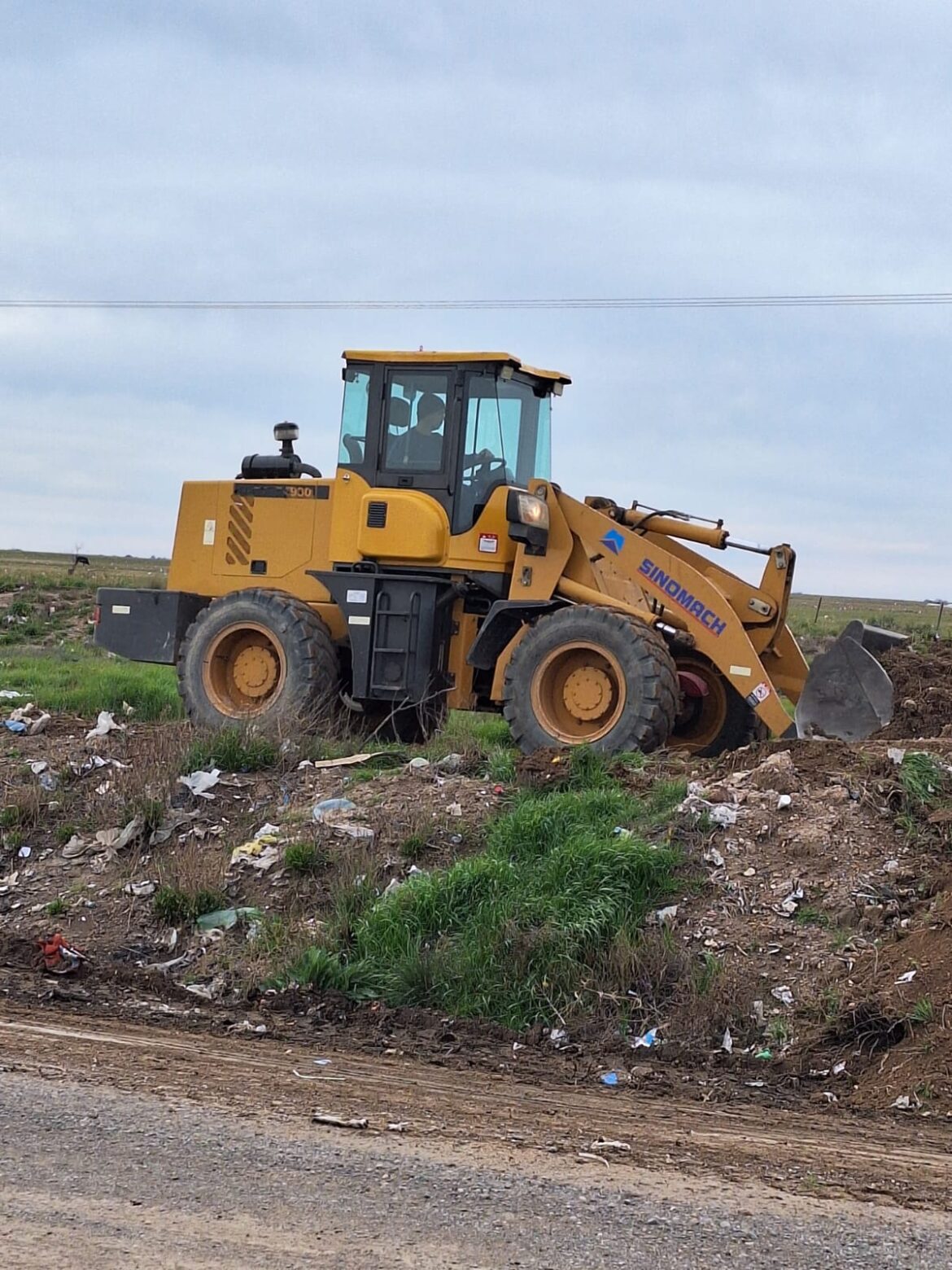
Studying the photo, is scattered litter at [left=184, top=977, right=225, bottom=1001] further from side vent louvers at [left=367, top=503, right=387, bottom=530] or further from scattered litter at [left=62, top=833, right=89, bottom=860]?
side vent louvers at [left=367, top=503, right=387, bottom=530]

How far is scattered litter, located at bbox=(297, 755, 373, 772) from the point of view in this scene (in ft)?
34.8

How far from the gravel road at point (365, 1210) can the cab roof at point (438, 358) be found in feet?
23.8

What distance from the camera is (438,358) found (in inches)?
460

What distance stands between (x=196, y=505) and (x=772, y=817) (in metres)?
6.27

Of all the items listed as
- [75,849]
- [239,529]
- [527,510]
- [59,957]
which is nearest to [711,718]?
[527,510]

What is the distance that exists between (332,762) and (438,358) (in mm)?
3270

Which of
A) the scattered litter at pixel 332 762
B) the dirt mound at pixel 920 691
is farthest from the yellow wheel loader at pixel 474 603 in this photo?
the scattered litter at pixel 332 762

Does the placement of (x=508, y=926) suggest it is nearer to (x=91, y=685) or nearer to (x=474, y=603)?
(x=474, y=603)

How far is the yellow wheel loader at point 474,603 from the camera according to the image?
1064cm

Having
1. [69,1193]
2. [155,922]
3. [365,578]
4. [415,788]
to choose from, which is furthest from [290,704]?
[69,1193]

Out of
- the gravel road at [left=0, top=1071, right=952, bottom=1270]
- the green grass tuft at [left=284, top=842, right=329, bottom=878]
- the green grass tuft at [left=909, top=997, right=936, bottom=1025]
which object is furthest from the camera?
the green grass tuft at [left=284, top=842, right=329, bottom=878]

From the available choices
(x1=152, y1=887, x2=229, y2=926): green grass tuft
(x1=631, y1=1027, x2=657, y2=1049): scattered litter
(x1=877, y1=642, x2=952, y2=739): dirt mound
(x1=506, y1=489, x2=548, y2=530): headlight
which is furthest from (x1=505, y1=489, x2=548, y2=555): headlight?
(x1=631, y1=1027, x2=657, y2=1049): scattered litter

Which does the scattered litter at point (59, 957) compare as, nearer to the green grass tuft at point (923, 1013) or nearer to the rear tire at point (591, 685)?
the rear tire at point (591, 685)

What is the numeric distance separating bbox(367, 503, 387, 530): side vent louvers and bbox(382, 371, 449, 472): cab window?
1.14 feet
